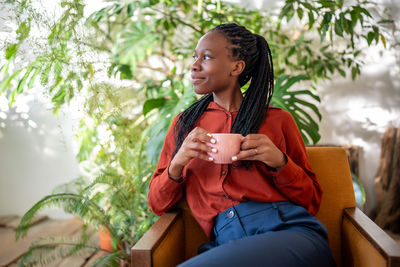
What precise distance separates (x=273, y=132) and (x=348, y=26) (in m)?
0.91

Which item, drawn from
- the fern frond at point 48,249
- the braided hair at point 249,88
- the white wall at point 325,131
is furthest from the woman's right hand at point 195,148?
the white wall at point 325,131

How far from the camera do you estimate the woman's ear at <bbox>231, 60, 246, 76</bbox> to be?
1195 millimetres

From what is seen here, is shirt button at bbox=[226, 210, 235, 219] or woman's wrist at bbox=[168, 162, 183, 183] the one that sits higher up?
woman's wrist at bbox=[168, 162, 183, 183]

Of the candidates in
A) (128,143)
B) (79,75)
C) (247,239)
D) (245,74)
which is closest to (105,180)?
(128,143)

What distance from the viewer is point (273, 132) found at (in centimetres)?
118

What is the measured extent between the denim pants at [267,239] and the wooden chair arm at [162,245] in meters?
0.10

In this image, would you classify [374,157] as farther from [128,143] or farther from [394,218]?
[128,143]

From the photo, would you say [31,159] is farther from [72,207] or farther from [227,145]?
[227,145]

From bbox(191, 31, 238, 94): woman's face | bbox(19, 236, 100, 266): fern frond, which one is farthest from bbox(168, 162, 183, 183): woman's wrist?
bbox(19, 236, 100, 266): fern frond

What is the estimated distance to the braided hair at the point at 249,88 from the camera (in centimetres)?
118

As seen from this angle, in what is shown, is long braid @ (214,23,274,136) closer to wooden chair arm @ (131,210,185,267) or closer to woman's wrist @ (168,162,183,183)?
woman's wrist @ (168,162,183,183)

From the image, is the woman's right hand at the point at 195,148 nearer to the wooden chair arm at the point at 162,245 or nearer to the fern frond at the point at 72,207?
the wooden chair arm at the point at 162,245

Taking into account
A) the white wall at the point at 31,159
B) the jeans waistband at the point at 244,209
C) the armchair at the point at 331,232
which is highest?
the jeans waistband at the point at 244,209

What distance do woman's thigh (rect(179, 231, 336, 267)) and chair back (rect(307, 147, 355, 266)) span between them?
0.95 ft
